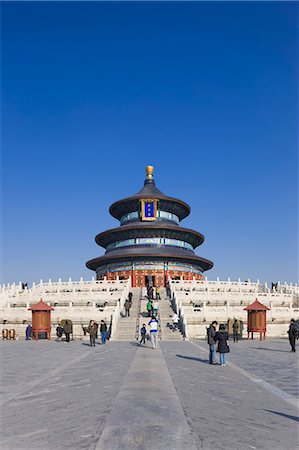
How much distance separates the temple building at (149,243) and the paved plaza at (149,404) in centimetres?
3740

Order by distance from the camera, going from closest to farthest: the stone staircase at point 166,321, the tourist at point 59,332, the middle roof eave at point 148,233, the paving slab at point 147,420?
the paving slab at point 147,420 → the stone staircase at point 166,321 → the tourist at point 59,332 → the middle roof eave at point 148,233

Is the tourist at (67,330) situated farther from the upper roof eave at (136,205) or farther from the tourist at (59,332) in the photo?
the upper roof eave at (136,205)

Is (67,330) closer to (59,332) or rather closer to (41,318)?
(59,332)

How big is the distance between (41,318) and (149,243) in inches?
1231

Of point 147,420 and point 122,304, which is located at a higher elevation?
point 147,420

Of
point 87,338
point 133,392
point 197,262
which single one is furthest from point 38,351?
point 197,262

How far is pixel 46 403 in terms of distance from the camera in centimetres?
987

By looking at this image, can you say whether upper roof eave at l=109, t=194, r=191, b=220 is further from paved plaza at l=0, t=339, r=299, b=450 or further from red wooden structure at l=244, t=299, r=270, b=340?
paved plaza at l=0, t=339, r=299, b=450

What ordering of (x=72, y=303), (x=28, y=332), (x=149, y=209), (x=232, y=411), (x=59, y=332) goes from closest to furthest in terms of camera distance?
(x=232, y=411) < (x=59, y=332) < (x=28, y=332) < (x=72, y=303) < (x=149, y=209)

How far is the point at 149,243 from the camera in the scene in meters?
58.2

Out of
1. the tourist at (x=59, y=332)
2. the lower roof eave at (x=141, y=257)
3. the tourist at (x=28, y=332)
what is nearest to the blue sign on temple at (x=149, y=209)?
the lower roof eave at (x=141, y=257)

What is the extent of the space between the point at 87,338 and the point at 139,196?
113 feet

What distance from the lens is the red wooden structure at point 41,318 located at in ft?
90.1

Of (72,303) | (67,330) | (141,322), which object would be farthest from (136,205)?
(67,330)
